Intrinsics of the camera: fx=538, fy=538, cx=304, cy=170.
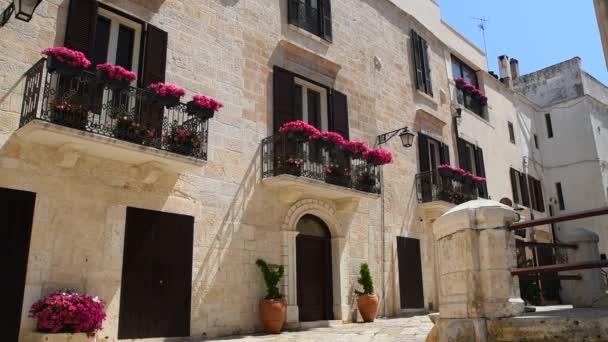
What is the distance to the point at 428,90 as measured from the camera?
1842 centimetres

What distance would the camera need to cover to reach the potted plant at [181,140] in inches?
376

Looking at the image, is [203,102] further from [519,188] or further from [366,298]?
[519,188]

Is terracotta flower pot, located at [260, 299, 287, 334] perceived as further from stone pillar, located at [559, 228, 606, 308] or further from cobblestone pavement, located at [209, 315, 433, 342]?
stone pillar, located at [559, 228, 606, 308]

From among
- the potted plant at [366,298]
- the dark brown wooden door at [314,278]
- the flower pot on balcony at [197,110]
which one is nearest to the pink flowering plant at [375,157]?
Result: the dark brown wooden door at [314,278]

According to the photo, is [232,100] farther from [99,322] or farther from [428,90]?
[428,90]

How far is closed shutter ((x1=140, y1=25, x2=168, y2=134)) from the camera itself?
9.58 m

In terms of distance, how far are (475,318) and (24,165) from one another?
6935 millimetres

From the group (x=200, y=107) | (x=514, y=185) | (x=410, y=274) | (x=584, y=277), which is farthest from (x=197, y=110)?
(x=514, y=185)

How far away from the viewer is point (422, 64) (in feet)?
59.9

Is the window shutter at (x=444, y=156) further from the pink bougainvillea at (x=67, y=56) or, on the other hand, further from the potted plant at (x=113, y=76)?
the pink bougainvillea at (x=67, y=56)

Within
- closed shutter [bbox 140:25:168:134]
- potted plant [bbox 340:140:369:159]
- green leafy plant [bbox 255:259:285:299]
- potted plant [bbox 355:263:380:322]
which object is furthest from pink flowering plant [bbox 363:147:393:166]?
closed shutter [bbox 140:25:168:134]

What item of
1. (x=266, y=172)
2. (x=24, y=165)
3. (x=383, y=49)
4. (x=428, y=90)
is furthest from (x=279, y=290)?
(x=428, y=90)

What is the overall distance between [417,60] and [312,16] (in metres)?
5.10

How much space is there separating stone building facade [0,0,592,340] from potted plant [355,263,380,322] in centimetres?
27
